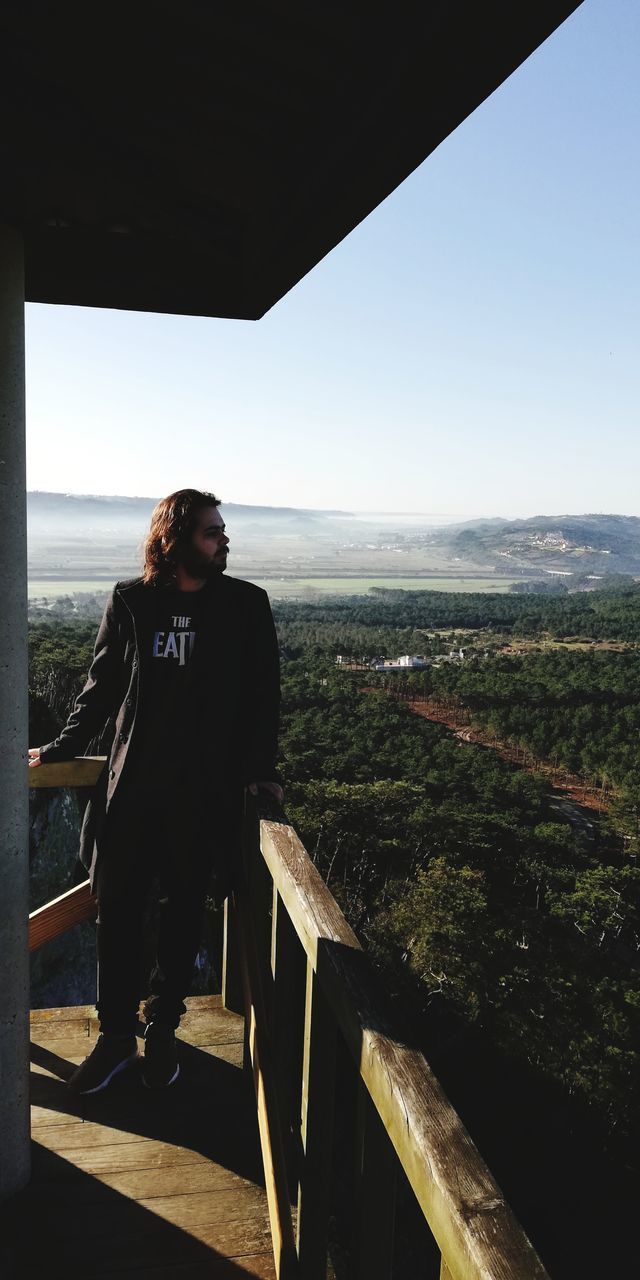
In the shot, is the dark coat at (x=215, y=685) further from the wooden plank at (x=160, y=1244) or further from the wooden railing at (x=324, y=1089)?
the wooden plank at (x=160, y=1244)

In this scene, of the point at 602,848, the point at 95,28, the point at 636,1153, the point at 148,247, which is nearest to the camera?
the point at 95,28

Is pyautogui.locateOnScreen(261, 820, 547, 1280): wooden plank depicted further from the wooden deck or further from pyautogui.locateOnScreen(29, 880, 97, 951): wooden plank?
pyautogui.locateOnScreen(29, 880, 97, 951): wooden plank

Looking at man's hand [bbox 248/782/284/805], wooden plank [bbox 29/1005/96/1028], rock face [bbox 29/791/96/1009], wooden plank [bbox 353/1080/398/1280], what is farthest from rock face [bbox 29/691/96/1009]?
wooden plank [bbox 353/1080/398/1280]

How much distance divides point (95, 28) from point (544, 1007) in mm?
27237

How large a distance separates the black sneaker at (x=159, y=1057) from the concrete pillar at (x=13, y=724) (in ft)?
1.20

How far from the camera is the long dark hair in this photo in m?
1.77

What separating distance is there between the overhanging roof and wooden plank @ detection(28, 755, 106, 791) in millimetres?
1202

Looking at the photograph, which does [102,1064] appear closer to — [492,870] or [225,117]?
[225,117]

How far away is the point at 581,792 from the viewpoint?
161 feet

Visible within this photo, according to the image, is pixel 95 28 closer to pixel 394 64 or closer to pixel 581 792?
pixel 394 64

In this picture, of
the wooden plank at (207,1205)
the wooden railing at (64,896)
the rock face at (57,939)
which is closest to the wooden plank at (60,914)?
the wooden railing at (64,896)

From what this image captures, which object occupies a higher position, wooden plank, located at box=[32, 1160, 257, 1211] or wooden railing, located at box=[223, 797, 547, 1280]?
wooden railing, located at box=[223, 797, 547, 1280]

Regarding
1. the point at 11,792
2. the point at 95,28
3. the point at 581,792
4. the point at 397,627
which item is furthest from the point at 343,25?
the point at 397,627

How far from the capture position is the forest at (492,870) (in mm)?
21438
